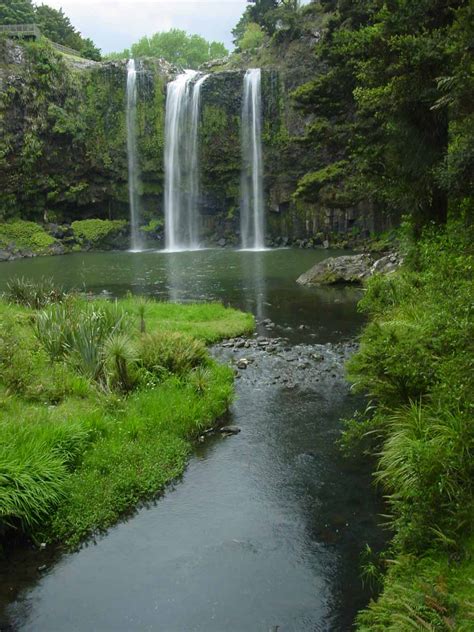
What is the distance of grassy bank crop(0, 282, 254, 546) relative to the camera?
7691 mm

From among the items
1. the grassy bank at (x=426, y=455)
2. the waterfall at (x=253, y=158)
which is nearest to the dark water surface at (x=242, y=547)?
the grassy bank at (x=426, y=455)

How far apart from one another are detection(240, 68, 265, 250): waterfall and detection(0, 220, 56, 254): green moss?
16714 mm

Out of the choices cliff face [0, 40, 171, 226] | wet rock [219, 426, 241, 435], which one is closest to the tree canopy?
cliff face [0, 40, 171, 226]

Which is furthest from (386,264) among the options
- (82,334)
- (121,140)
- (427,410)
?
(121,140)

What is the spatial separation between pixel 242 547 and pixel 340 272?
19.5 metres

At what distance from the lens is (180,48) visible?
109m

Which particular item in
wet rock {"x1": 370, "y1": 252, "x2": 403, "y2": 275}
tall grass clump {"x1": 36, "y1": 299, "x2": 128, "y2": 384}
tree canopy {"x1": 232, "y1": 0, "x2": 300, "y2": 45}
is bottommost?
tall grass clump {"x1": 36, "y1": 299, "x2": 128, "y2": 384}

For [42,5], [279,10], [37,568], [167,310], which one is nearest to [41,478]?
[37,568]

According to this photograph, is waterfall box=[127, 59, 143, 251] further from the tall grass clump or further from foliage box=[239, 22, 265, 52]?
the tall grass clump

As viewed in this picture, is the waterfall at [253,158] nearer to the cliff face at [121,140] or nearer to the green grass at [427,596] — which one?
the cliff face at [121,140]

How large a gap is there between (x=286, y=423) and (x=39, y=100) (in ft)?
151

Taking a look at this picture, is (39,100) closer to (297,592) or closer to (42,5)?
(42,5)

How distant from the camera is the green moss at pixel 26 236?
45.5 m

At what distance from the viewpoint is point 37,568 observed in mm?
6957
